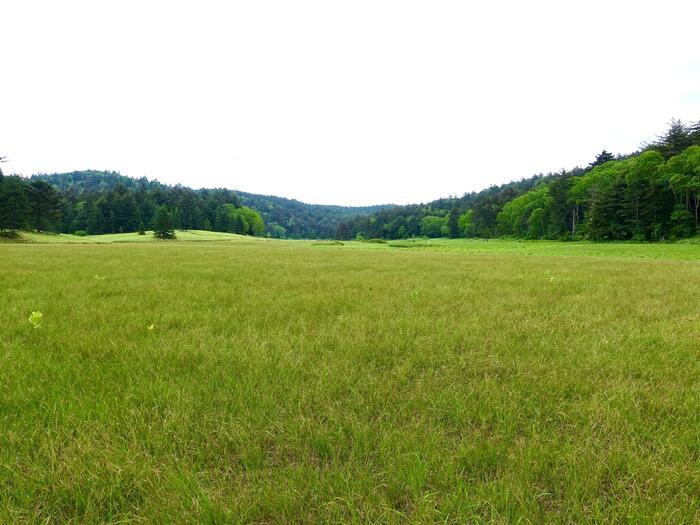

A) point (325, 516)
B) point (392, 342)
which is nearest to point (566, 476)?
point (325, 516)

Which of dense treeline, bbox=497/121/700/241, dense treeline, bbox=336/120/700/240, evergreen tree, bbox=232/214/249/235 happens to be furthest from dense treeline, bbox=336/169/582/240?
evergreen tree, bbox=232/214/249/235

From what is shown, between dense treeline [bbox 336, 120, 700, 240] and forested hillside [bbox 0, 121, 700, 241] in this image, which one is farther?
forested hillside [bbox 0, 121, 700, 241]

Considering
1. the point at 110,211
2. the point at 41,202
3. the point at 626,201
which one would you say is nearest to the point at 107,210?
the point at 110,211

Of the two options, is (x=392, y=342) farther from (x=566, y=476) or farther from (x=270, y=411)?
(x=566, y=476)

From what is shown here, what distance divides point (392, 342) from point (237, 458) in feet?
8.72

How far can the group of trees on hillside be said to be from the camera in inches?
2410

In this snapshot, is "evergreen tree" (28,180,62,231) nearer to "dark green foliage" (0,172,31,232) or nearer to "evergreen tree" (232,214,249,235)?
"dark green foliage" (0,172,31,232)

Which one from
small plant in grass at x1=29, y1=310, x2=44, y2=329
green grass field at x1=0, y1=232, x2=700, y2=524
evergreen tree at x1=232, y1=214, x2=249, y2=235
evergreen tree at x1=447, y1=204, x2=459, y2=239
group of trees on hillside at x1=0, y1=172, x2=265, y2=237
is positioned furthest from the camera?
evergreen tree at x1=447, y1=204, x2=459, y2=239

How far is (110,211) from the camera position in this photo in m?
103

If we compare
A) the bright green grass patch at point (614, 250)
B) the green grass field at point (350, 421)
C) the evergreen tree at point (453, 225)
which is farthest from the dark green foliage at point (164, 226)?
the evergreen tree at point (453, 225)

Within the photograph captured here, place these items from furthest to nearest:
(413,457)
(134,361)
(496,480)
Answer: (134,361) → (413,457) → (496,480)

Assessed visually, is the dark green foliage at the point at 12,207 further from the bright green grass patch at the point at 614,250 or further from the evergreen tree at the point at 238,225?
the bright green grass patch at the point at 614,250

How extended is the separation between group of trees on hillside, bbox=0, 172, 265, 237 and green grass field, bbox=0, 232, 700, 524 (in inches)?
3071

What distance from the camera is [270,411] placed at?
2867 millimetres
